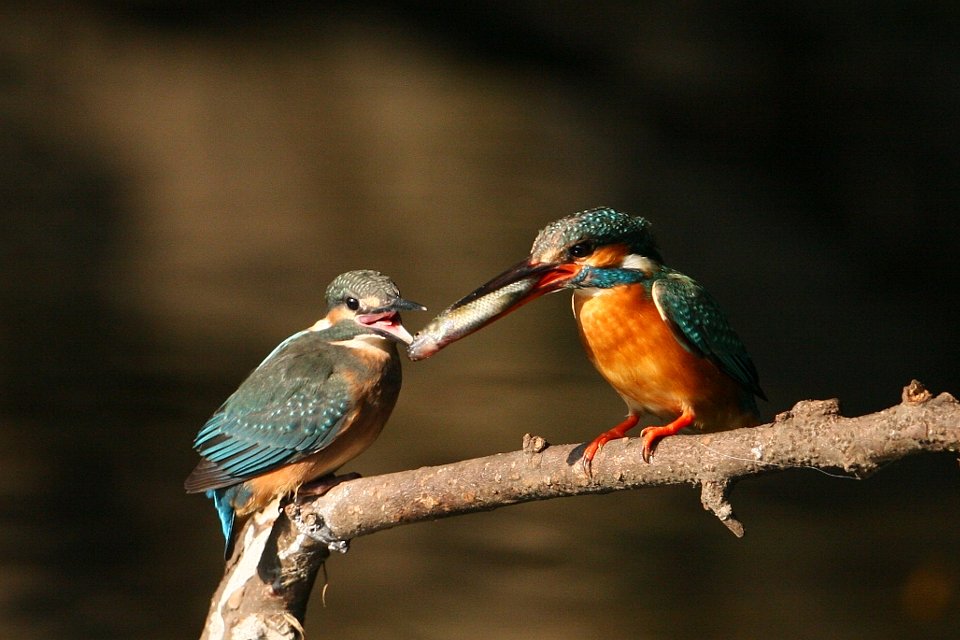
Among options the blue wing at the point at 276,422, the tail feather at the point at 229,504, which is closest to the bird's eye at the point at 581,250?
the blue wing at the point at 276,422

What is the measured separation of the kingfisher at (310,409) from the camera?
5.33 feet

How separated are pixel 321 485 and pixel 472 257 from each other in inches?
46.2

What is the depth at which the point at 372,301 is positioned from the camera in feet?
5.33

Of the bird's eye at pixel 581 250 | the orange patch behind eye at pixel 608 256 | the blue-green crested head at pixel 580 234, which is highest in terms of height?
the blue-green crested head at pixel 580 234

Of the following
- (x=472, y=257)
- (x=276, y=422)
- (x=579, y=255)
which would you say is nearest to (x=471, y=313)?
(x=579, y=255)

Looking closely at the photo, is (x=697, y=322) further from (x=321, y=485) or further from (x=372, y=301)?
(x=321, y=485)

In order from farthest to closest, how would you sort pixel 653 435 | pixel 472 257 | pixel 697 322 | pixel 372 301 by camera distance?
pixel 472 257 < pixel 372 301 < pixel 697 322 < pixel 653 435

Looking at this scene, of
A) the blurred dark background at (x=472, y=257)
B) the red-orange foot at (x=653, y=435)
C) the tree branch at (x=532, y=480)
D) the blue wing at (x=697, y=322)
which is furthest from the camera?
the blurred dark background at (x=472, y=257)

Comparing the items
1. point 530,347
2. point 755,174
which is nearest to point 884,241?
point 755,174

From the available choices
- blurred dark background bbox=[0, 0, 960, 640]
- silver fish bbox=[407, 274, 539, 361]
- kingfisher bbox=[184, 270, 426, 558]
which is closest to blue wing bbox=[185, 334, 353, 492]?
kingfisher bbox=[184, 270, 426, 558]

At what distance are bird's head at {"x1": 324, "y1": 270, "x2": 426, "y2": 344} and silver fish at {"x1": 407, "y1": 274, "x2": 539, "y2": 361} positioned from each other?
14 cm

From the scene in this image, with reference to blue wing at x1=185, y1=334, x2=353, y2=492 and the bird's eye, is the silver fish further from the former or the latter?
blue wing at x1=185, y1=334, x2=353, y2=492

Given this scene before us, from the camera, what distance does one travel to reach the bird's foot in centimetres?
169

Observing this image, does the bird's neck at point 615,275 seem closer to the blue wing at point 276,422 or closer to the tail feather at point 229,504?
the blue wing at point 276,422
